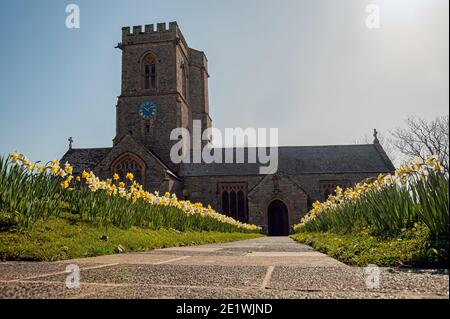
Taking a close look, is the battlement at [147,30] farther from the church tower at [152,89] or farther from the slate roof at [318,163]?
the slate roof at [318,163]

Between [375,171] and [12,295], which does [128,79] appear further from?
[12,295]

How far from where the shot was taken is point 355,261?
318cm

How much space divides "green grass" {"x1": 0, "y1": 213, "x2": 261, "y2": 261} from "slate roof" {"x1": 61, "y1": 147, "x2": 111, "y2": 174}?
1118 inches

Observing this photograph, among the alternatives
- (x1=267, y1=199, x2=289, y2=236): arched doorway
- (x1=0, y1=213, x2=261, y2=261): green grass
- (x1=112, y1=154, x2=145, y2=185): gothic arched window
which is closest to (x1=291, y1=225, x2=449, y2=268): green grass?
(x1=0, y1=213, x2=261, y2=261): green grass

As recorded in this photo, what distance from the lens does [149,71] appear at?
35.3 metres

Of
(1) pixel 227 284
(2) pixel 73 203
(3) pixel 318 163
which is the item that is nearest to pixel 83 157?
(3) pixel 318 163

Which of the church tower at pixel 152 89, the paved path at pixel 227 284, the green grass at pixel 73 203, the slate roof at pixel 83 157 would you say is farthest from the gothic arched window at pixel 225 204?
the paved path at pixel 227 284

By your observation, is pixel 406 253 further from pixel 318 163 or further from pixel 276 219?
pixel 318 163

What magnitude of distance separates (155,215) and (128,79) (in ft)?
93.4

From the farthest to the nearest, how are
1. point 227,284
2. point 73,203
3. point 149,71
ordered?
point 149,71 < point 73,203 < point 227,284

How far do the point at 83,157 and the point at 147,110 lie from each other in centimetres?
784

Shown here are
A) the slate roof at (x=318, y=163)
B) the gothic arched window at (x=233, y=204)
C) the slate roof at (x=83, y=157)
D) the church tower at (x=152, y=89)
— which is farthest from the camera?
the gothic arched window at (x=233, y=204)

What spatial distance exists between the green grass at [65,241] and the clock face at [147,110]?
2801cm

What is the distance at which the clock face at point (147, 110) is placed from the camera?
33.8 metres
